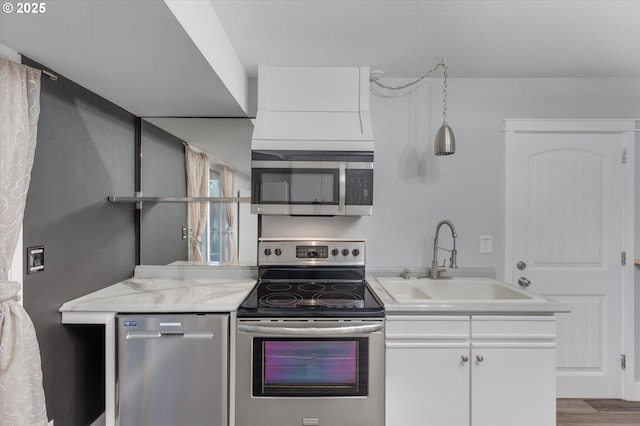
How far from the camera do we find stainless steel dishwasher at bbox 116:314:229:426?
1.73 m

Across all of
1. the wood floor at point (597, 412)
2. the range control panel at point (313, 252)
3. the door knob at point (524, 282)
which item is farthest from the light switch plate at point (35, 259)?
the wood floor at point (597, 412)

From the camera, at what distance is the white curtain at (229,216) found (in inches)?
98.2

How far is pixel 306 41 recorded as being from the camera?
2051mm

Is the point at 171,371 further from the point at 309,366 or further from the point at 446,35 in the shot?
the point at 446,35

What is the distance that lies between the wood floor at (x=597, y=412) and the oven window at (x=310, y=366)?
1570mm

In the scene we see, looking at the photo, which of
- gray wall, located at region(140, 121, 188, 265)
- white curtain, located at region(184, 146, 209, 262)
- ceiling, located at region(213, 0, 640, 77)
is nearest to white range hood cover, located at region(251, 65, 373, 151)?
Answer: ceiling, located at region(213, 0, 640, 77)

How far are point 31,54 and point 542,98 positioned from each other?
307cm

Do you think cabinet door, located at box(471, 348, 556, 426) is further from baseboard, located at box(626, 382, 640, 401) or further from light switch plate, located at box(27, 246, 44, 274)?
light switch plate, located at box(27, 246, 44, 274)

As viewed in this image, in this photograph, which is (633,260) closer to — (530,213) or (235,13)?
(530,213)

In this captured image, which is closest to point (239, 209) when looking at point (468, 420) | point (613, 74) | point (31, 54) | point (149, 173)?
point (149, 173)

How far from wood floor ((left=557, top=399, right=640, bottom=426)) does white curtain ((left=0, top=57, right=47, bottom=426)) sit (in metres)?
2.92

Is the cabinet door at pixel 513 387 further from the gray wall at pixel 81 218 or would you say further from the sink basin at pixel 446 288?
the gray wall at pixel 81 218

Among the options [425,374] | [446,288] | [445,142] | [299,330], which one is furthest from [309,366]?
[445,142]

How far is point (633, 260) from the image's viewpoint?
2.59m
